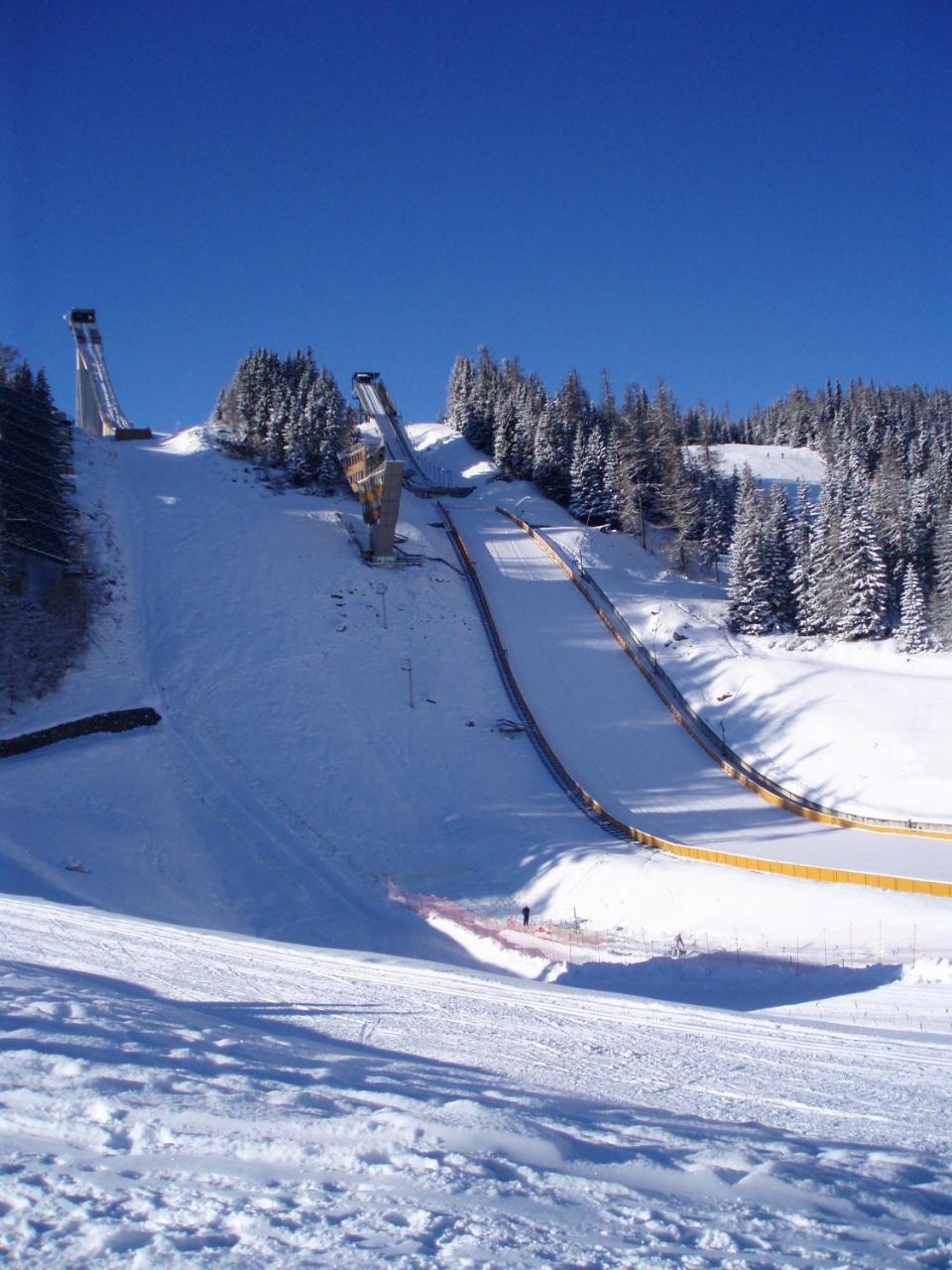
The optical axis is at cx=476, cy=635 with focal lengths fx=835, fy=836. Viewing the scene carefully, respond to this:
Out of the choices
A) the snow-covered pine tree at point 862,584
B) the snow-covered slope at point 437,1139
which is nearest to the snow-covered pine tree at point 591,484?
the snow-covered pine tree at point 862,584

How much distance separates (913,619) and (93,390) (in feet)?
185

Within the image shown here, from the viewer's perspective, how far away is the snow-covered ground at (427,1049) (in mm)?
2771

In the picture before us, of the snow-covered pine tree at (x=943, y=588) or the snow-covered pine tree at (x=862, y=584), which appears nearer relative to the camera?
the snow-covered pine tree at (x=943, y=588)

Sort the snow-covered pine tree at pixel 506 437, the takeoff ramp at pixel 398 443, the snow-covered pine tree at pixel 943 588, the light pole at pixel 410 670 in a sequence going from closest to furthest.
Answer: the light pole at pixel 410 670, the snow-covered pine tree at pixel 943 588, the takeoff ramp at pixel 398 443, the snow-covered pine tree at pixel 506 437

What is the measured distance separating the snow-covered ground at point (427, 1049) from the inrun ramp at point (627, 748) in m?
2.83

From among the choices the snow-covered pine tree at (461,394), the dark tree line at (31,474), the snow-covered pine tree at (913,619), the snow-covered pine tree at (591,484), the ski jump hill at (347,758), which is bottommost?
the ski jump hill at (347,758)

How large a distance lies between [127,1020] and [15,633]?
27673 mm

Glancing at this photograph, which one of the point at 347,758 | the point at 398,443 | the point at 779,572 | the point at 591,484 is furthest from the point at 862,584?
the point at 398,443

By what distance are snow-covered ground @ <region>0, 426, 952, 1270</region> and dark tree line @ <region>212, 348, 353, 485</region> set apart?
30.7 metres

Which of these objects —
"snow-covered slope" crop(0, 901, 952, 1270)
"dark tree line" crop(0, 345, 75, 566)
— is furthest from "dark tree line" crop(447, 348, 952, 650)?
"snow-covered slope" crop(0, 901, 952, 1270)

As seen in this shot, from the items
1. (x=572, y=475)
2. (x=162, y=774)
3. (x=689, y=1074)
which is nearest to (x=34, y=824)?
(x=162, y=774)

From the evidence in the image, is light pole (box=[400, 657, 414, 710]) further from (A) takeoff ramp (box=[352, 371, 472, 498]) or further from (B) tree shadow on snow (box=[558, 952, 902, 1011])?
(A) takeoff ramp (box=[352, 371, 472, 498])

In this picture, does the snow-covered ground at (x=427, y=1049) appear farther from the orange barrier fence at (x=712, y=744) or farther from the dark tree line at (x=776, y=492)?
the dark tree line at (x=776, y=492)

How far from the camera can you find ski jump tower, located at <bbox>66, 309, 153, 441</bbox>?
5909 centimetres
